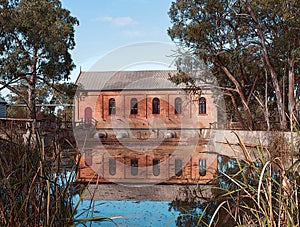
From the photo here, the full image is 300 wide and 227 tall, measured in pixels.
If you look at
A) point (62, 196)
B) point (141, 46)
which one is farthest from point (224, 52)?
point (62, 196)

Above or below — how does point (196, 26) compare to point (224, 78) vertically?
above

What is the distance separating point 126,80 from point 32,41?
41.5 feet

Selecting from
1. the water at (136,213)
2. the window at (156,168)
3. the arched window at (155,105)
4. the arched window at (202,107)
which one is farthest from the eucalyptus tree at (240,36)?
the arched window at (155,105)

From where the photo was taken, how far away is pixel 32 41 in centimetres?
1443

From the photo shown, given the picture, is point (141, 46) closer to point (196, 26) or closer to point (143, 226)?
point (196, 26)

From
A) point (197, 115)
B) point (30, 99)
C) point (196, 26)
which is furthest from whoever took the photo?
point (197, 115)

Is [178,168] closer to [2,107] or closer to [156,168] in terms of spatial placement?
[156,168]

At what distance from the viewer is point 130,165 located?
30.1 feet

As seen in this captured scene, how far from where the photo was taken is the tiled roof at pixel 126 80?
84.7 feet

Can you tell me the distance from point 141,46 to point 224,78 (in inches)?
177

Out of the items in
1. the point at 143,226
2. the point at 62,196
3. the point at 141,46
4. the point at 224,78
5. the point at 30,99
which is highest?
the point at 141,46

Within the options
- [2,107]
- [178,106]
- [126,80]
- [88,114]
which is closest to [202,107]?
[178,106]

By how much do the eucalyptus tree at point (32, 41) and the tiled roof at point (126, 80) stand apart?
409 inches

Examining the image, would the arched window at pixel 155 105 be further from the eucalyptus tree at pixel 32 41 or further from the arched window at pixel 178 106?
the eucalyptus tree at pixel 32 41
